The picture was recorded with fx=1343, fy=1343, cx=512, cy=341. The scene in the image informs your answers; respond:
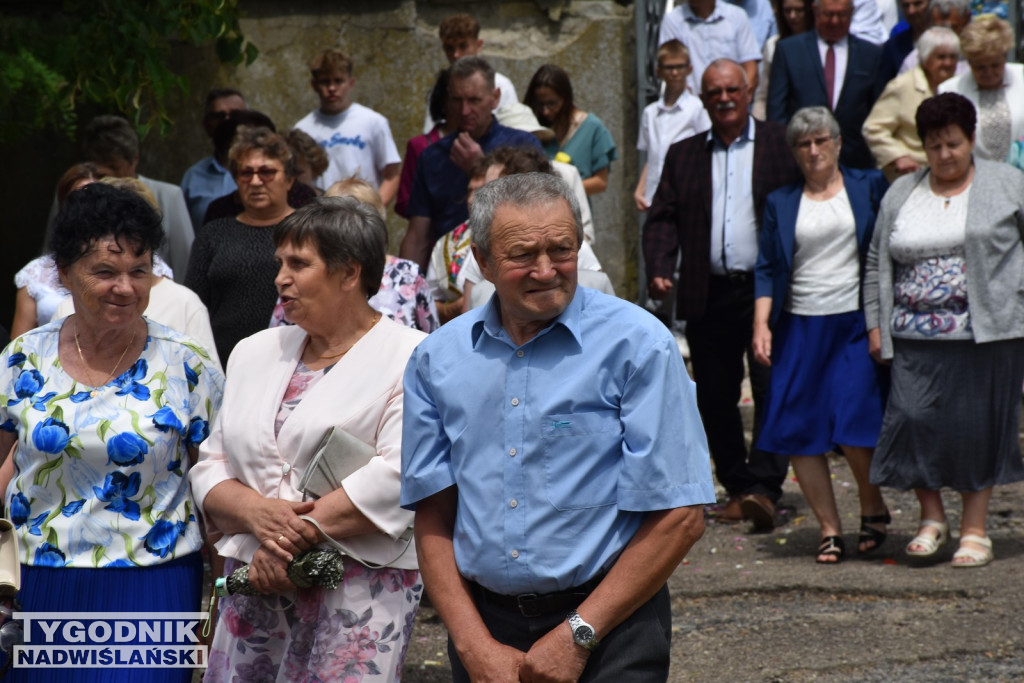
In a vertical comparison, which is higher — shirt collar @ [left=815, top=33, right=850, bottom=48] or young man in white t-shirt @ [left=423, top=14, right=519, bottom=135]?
young man in white t-shirt @ [left=423, top=14, right=519, bottom=135]

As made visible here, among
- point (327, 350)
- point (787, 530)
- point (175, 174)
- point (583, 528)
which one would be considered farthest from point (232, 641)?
point (175, 174)

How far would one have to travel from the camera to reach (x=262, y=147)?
19.0 feet

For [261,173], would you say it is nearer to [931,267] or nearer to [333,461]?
Answer: [333,461]

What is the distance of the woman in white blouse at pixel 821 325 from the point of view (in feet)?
21.3

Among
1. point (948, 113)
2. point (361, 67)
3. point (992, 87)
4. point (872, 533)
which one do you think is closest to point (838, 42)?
point (992, 87)

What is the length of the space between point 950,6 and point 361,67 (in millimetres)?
3999

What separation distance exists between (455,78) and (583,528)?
4286mm

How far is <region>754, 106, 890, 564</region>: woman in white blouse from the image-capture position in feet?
21.3

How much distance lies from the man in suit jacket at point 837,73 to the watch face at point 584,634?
6.14 metres

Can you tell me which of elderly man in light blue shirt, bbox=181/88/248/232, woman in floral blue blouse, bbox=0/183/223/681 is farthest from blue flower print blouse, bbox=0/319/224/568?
elderly man in light blue shirt, bbox=181/88/248/232

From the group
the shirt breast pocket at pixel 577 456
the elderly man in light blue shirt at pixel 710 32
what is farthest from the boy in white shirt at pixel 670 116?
the shirt breast pocket at pixel 577 456

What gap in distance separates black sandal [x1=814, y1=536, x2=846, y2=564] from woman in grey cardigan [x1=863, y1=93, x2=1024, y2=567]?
34 cm

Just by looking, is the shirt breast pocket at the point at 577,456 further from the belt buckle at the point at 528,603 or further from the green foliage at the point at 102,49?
the green foliage at the point at 102,49

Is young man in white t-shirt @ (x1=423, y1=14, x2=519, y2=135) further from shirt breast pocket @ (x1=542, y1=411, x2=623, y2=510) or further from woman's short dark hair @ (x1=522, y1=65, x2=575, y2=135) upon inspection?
shirt breast pocket @ (x1=542, y1=411, x2=623, y2=510)
